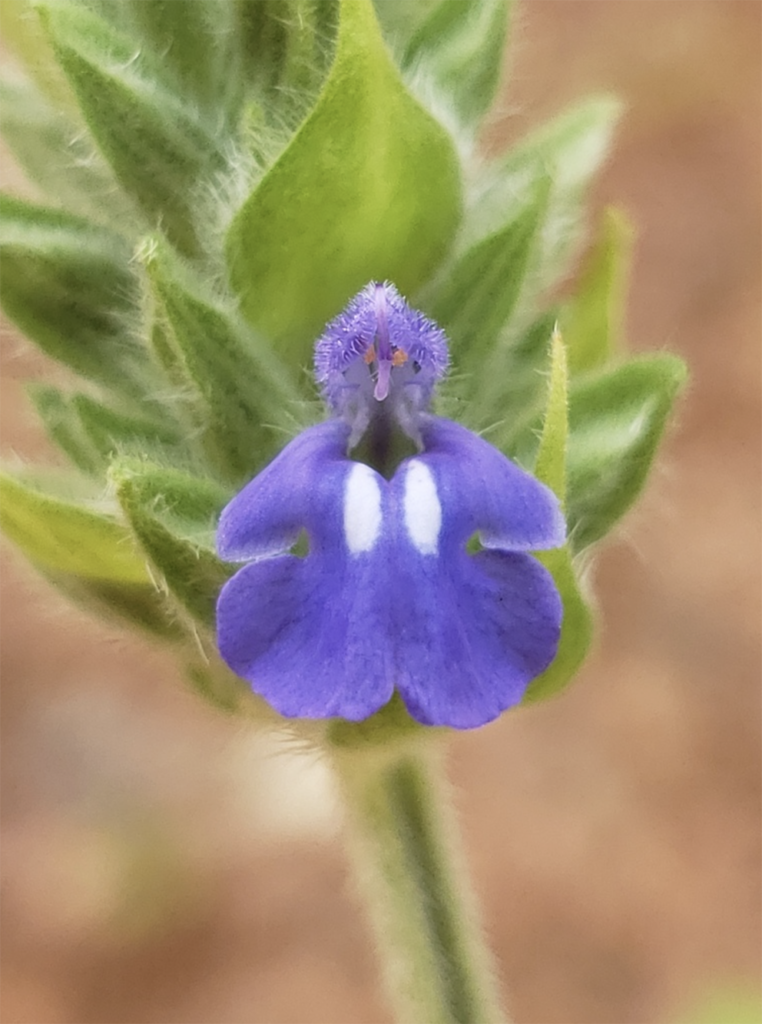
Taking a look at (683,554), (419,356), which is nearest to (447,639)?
(419,356)

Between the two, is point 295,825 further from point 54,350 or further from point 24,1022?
point 54,350

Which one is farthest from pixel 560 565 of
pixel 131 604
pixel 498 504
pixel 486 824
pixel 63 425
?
pixel 486 824

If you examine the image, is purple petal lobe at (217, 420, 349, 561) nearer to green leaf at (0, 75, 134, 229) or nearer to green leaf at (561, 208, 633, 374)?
green leaf at (0, 75, 134, 229)

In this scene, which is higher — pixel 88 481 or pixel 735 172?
pixel 735 172

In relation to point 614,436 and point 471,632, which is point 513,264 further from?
point 471,632

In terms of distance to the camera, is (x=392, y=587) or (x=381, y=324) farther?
(x=381, y=324)

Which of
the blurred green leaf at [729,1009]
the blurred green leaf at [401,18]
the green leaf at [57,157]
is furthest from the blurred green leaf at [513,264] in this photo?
the blurred green leaf at [729,1009]
